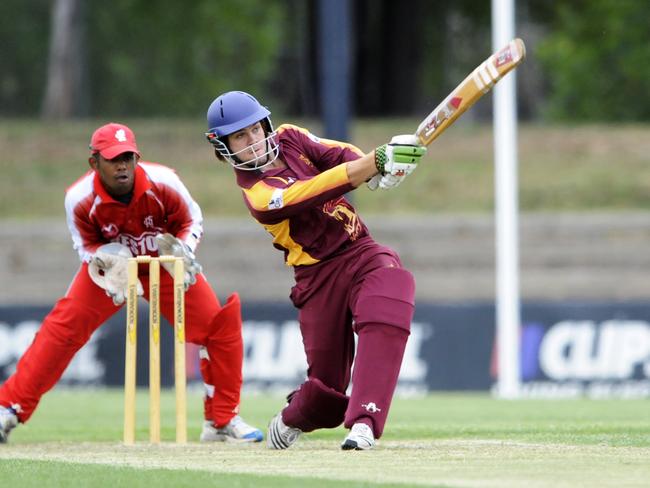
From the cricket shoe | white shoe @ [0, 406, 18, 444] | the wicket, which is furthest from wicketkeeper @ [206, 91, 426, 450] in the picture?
white shoe @ [0, 406, 18, 444]

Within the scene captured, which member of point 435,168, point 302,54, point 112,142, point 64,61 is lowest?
point 112,142

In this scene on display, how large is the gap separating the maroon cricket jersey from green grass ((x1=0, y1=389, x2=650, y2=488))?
42.7 inches

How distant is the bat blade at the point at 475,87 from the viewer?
24.3 feet

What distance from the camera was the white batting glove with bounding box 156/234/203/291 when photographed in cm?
853

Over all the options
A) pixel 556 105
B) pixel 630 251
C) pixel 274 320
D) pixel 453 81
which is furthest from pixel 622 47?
pixel 274 320

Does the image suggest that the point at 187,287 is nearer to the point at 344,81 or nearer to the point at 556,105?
the point at 344,81

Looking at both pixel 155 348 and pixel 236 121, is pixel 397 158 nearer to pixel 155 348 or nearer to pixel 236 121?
pixel 236 121

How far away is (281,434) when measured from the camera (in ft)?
26.2

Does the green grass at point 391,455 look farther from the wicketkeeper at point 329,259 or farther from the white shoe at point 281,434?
the wicketkeeper at point 329,259

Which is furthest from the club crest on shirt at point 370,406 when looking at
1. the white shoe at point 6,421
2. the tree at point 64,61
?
the tree at point 64,61

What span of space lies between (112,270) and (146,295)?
460mm

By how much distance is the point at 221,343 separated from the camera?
29.0ft

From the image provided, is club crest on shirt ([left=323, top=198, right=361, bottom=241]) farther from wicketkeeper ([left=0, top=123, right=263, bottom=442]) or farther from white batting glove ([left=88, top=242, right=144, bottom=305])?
white batting glove ([left=88, top=242, right=144, bottom=305])

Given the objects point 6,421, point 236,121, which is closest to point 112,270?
point 6,421
